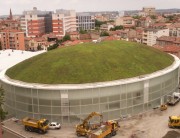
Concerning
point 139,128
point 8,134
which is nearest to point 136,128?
point 139,128

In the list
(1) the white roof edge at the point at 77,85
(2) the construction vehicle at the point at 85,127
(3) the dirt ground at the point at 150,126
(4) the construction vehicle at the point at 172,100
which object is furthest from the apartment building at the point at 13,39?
(2) the construction vehicle at the point at 85,127

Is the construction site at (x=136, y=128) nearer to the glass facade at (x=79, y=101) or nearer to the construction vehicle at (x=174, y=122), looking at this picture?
the construction vehicle at (x=174, y=122)

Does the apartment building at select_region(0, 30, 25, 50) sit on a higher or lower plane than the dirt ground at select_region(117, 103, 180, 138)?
higher

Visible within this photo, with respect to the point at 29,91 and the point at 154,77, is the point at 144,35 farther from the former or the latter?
the point at 29,91

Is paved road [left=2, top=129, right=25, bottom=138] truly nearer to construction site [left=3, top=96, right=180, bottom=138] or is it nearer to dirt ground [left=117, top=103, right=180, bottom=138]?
construction site [left=3, top=96, right=180, bottom=138]

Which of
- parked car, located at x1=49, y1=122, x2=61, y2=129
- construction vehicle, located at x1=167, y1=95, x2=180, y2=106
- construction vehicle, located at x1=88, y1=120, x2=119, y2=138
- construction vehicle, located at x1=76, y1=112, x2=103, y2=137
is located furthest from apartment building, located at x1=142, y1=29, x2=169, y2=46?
construction vehicle, located at x1=88, y1=120, x2=119, y2=138

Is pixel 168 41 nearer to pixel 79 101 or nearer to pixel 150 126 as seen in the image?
pixel 150 126
